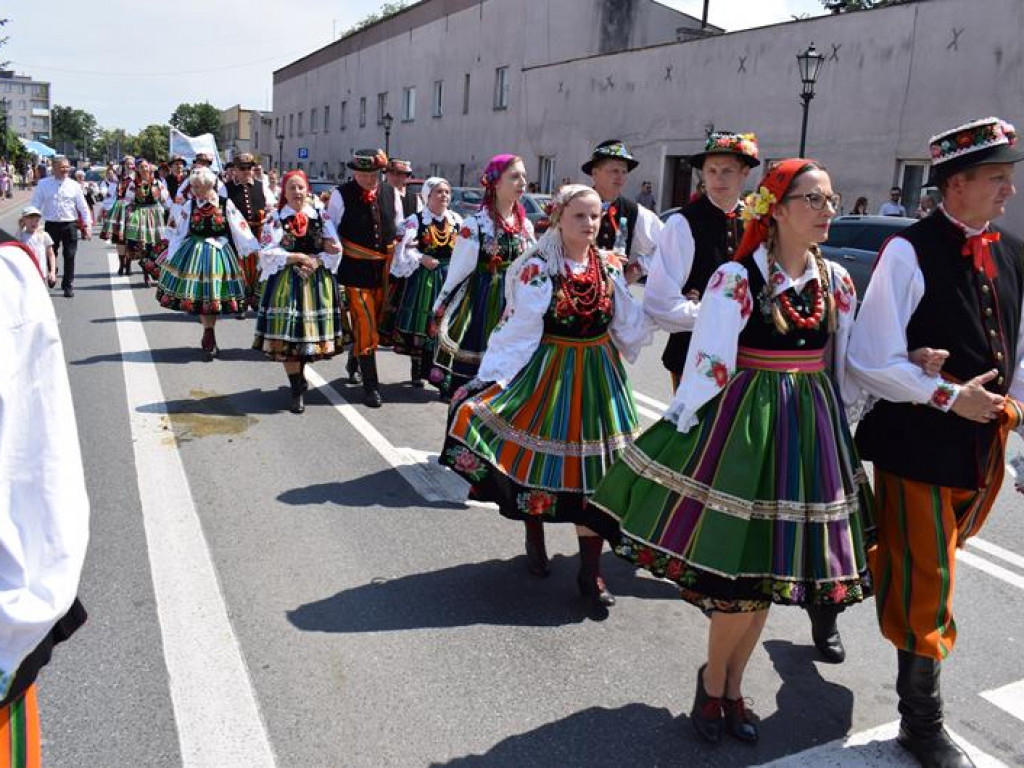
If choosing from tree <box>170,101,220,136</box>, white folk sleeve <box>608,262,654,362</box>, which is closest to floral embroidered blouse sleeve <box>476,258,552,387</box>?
white folk sleeve <box>608,262,654,362</box>

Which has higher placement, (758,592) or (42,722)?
(758,592)

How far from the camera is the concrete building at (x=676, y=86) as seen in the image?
1891 centimetres

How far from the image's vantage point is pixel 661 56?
2662 centimetres

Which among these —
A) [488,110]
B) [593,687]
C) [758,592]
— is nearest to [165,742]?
[593,687]

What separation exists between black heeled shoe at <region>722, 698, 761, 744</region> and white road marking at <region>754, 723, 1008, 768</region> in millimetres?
127

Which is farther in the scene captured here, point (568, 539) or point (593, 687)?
point (568, 539)

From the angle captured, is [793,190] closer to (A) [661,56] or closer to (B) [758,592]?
(B) [758,592]

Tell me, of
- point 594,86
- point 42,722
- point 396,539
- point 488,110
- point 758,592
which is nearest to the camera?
point 758,592

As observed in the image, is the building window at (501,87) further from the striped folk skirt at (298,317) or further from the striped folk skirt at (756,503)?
the striped folk skirt at (756,503)

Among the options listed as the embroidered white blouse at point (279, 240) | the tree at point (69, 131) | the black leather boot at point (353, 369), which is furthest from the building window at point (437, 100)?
the tree at point (69, 131)

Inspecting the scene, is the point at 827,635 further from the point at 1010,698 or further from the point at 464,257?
the point at 464,257

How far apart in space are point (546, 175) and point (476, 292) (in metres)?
28.7

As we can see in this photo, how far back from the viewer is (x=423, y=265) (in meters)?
8.34

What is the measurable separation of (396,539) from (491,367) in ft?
4.20
